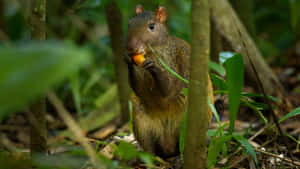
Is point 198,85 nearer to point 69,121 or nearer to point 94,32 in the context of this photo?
point 69,121

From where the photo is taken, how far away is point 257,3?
7941mm

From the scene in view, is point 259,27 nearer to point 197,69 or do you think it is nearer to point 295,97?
point 295,97

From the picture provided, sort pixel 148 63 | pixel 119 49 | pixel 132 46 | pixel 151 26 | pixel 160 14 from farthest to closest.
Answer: pixel 119 49
pixel 160 14
pixel 151 26
pixel 132 46
pixel 148 63

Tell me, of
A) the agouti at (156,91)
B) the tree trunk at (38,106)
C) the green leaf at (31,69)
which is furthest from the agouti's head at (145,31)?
the green leaf at (31,69)

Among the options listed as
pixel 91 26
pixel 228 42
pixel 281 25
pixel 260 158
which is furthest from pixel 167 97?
pixel 281 25

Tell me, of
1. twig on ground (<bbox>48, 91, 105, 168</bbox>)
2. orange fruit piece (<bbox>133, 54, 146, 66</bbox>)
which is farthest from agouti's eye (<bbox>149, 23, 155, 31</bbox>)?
twig on ground (<bbox>48, 91, 105, 168</bbox>)

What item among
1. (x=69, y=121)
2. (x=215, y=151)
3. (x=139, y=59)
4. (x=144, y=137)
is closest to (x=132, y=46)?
(x=139, y=59)

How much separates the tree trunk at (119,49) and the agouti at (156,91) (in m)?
0.50

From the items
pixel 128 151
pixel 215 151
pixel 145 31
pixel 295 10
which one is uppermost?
pixel 295 10

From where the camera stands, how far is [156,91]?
3336 mm

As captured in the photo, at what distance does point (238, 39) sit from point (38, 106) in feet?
8.31

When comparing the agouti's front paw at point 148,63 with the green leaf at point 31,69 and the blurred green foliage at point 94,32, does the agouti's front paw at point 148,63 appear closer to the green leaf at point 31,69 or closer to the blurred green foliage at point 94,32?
the blurred green foliage at point 94,32

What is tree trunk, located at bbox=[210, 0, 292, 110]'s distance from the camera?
3.93 metres

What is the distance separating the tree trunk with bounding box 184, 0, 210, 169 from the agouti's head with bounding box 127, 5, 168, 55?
4.43 feet
